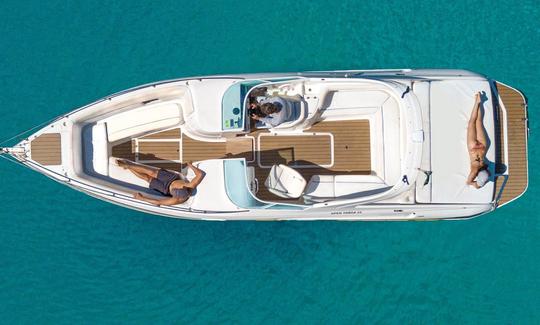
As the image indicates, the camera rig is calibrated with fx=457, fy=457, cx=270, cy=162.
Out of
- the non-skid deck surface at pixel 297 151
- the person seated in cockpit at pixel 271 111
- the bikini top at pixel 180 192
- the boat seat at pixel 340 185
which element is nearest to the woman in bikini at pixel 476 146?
the boat seat at pixel 340 185

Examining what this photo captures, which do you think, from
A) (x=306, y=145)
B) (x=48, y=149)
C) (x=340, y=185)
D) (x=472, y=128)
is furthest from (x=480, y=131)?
(x=48, y=149)

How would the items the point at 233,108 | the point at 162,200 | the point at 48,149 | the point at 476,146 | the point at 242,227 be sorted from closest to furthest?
the point at 476,146 → the point at 233,108 → the point at 162,200 → the point at 48,149 → the point at 242,227

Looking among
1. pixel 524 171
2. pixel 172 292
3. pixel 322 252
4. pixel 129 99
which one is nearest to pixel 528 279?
pixel 524 171

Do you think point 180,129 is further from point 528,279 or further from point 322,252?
point 528,279

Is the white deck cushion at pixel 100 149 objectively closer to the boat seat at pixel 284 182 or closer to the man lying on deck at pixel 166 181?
the man lying on deck at pixel 166 181

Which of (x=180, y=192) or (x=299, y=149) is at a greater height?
(x=299, y=149)

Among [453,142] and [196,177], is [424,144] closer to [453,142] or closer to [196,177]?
[453,142]
